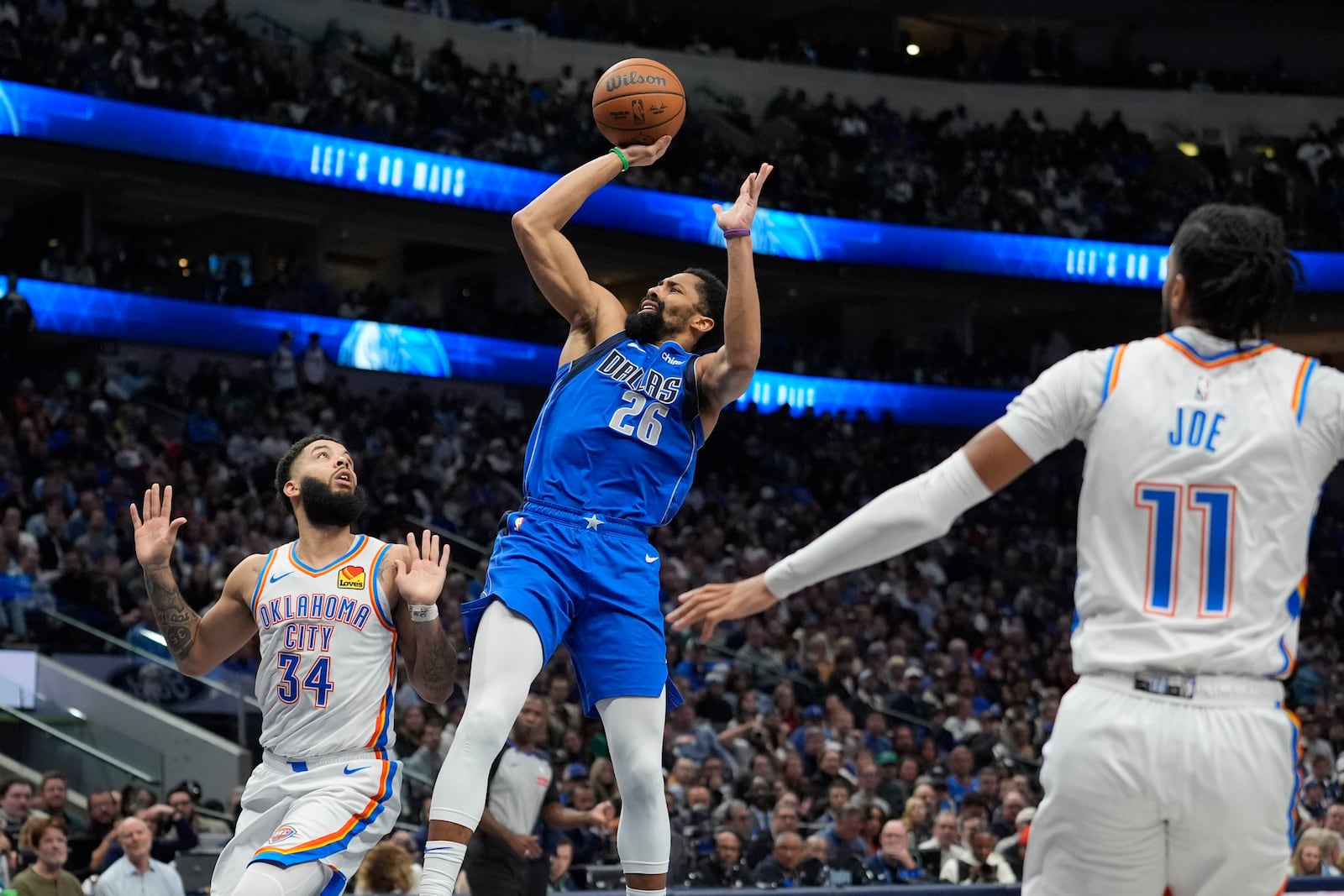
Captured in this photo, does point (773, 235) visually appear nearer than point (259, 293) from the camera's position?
No

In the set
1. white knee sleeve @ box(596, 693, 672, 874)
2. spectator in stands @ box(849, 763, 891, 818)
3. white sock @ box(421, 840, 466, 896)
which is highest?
white knee sleeve @ box(596, 693, 672, 874)

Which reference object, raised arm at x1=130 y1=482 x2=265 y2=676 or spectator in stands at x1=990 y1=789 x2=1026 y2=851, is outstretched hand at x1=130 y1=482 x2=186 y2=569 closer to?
raised arm at x1=130 y1=482 x2=265 y2=676

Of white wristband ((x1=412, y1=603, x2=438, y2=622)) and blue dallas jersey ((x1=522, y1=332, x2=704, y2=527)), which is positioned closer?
white wristband ((x1=412, y1=603, x2=438, y2=622))

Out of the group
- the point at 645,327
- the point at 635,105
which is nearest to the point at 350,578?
the point at 645,327

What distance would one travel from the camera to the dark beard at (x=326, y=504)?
5633 mm

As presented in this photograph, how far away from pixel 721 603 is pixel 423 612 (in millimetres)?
2121

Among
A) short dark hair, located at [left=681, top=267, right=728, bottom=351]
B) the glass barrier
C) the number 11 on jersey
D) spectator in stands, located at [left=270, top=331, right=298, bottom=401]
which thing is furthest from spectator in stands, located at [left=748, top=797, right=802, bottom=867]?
spectator in stands, located at [left=270, top=331, right=298, bottom=401]

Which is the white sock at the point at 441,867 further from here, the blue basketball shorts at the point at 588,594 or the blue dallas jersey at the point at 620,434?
the blue dallas jersey at the point at 620,434

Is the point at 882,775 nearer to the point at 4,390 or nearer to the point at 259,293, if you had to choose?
the point at 4,390

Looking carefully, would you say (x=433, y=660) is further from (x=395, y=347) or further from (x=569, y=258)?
(x=395, y=347)

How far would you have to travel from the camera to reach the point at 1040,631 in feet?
71.7

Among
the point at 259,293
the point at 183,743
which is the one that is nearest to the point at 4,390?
the point at 259,293

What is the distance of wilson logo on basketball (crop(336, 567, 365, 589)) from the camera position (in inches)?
216

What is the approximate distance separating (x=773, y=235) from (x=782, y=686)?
47.6 ft
